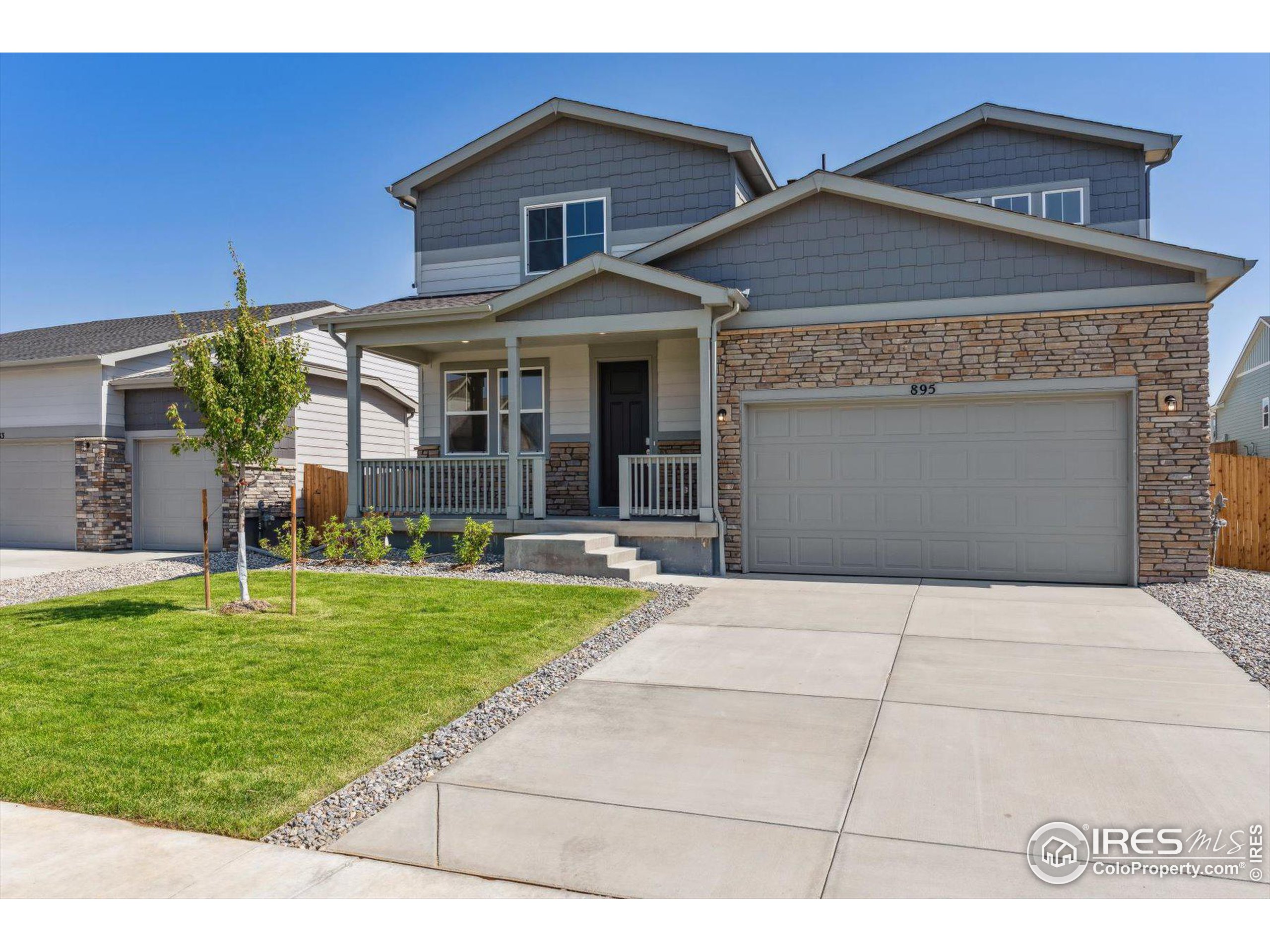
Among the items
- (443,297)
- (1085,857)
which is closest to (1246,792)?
(1085,857)

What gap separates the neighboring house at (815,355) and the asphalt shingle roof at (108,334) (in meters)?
6.60

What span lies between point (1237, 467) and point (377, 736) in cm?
1331

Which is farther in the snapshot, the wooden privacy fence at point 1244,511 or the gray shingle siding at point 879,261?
the wooden privacy fence at point 1244,511

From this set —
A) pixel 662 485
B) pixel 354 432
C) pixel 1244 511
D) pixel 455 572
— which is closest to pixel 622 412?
pixel 662 485

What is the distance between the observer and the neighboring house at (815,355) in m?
10.3

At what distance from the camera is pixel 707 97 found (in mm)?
14602

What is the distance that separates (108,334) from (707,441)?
15.3 m

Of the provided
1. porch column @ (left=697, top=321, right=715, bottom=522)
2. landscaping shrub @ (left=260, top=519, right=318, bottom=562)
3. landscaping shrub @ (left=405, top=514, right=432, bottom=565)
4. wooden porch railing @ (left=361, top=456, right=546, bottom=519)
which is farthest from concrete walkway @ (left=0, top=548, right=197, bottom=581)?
porch column @ (left=697, top=321, right=715, bottom=522)

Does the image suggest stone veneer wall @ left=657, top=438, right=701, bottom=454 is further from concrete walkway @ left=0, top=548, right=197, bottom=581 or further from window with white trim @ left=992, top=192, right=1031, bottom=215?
concrete walkway @ left=0, top=548, right=197, bottom=581

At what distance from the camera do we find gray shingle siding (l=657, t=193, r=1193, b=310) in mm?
10453

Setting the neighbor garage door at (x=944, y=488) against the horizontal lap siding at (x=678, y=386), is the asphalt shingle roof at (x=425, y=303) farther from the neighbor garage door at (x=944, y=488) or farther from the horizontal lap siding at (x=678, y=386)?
the neighbor garage door at (x=944, y=488)

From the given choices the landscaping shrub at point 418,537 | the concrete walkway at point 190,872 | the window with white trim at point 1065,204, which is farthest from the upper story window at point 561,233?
the concrete walkway at point 190,872

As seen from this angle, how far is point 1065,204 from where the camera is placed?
14188 mm

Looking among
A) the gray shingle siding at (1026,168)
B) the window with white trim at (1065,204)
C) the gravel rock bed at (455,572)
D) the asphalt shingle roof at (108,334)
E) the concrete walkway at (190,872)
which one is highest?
the gray shingle siding at (1026,168)
